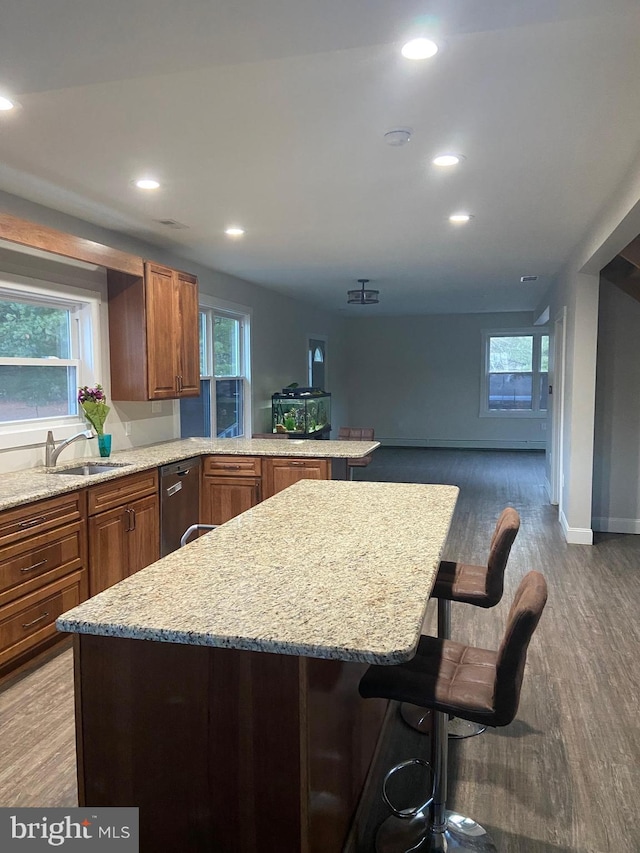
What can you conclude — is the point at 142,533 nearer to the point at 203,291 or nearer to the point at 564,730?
the point at 564,730

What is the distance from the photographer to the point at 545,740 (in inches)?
95.3

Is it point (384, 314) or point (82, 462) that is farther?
point (384, 314)

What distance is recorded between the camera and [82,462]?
4016 mm

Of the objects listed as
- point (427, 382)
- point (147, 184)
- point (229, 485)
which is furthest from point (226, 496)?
point (427, 382)

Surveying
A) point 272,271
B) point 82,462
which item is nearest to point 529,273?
point 272,271

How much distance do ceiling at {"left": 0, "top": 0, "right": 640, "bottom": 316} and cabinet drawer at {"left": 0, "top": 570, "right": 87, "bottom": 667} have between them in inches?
84.0

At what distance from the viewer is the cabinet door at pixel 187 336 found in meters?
4.82

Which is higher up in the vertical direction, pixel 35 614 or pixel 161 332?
pixel 161 332

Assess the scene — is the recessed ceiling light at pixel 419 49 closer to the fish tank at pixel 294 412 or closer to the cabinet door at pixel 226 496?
the cabinet door at pixel 226 496

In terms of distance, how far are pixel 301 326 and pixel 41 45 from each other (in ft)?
23.2

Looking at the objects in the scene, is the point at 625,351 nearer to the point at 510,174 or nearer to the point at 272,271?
the point at 510,174

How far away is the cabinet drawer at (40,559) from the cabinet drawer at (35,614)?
0.04 metres

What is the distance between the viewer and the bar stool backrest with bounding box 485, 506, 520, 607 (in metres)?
2.12

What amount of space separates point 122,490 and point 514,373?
866cm
